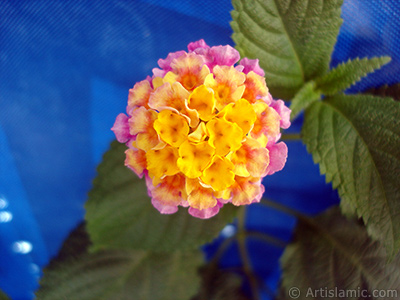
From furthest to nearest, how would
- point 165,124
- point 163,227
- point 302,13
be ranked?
point 163,227 → point 302,13 → point 165,124

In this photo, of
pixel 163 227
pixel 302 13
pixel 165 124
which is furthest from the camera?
pixel 163 227

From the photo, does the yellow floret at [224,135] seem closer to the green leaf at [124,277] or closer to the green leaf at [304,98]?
the green leaf at [304,98]

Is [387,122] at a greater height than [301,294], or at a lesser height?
greater

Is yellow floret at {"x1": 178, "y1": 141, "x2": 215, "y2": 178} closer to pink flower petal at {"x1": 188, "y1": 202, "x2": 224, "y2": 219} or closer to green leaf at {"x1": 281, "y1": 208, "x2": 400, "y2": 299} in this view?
pink flower petal at {"x1": 188, "y1": 202, "x2": 224, "y2": 219}

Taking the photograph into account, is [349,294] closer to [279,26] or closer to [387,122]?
[387,122]

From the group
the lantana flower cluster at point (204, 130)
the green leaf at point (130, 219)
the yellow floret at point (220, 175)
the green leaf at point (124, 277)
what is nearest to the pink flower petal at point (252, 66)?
the lantana flower cluster at point (204, 130)

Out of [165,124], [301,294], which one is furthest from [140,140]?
[301,294]
